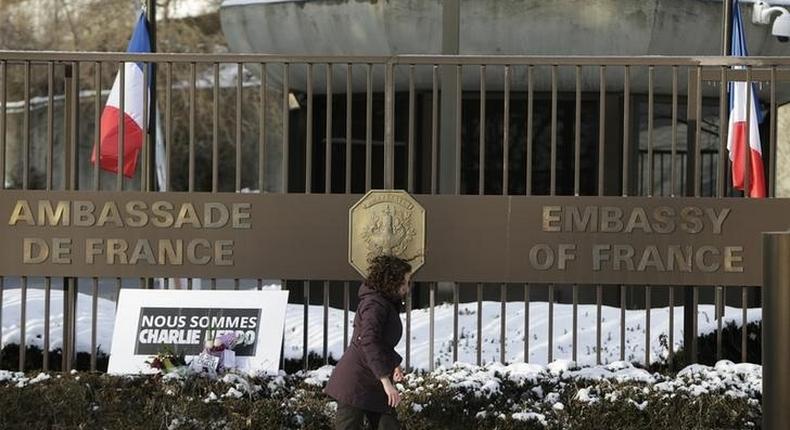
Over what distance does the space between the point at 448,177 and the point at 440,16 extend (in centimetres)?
240

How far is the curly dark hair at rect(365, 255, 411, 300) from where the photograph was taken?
6.85 m

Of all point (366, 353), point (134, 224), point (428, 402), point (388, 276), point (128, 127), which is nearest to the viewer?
point (366, 353)

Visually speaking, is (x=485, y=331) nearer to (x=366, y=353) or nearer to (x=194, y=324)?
(x=194, y=324)

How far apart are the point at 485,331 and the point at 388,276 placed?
489 cm

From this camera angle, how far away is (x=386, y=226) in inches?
361

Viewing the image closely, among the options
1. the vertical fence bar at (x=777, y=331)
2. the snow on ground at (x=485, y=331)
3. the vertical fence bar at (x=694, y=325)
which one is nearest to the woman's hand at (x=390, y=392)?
the vertical fence bar at (x=777, y=331)

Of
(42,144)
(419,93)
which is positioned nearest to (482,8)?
(419,93)

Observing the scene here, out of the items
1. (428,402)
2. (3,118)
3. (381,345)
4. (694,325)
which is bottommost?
(428,402)

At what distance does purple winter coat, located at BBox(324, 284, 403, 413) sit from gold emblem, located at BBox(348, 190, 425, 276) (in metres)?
2.21

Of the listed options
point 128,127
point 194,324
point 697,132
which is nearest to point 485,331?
point 697,132

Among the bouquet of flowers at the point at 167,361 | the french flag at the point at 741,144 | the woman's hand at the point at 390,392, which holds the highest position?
the french flag at the point at 741,144

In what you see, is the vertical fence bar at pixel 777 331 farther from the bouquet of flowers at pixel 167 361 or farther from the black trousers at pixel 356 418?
the bouquet of flowers at pixel 167 361

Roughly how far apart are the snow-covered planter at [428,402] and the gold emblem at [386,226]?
41.0 inches

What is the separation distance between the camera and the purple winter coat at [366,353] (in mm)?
6770
